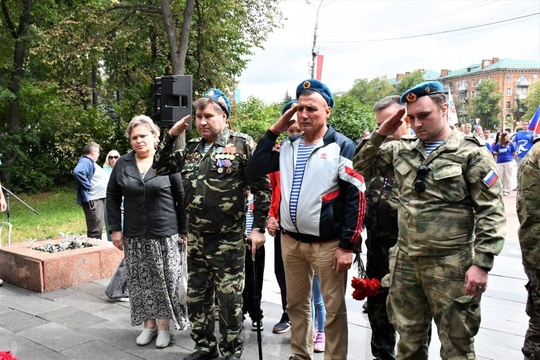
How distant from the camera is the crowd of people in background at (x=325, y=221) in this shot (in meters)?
2.42

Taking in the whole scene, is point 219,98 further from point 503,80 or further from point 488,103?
point 503,80

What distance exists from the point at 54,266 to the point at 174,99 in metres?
2.58

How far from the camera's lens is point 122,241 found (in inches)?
157

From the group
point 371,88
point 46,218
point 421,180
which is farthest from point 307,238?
point 371,88

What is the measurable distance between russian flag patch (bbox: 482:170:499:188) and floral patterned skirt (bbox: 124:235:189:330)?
101 inches

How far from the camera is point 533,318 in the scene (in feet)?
9.32

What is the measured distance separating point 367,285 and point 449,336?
627 millimetres

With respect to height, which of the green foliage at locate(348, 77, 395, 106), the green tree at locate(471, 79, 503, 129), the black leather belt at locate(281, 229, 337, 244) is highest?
the green foliage at locate(348, 77, 395, 106)

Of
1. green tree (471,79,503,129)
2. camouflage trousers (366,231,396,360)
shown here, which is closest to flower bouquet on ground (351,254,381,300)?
camouflage trousers (366,231,396,360)

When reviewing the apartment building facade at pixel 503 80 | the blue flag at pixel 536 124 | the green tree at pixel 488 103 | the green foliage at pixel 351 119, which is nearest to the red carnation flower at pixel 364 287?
the blue flag at pixel 536 124

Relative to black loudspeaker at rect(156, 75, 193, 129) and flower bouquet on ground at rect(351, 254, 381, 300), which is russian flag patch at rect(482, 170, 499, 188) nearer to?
flower bouquet on ground at rect(351, 254, 381, 300)

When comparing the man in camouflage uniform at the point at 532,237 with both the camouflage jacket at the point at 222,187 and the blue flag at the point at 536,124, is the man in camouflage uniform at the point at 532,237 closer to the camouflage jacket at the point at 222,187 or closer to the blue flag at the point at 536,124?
the blue flag at the point at 536,124

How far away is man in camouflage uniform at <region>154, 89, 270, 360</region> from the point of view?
11.1 feet

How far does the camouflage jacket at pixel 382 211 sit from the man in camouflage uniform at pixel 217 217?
755 mm
